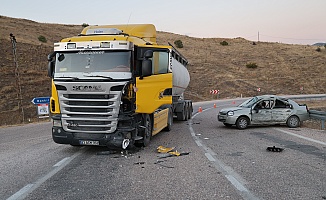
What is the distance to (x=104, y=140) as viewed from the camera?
8.19m

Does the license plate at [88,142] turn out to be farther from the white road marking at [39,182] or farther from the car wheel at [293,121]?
the car wheel at [293,121]

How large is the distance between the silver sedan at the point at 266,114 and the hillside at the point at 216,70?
50.7 ft

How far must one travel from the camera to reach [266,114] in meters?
14.2

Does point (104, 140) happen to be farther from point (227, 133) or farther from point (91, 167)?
point (227, 133)

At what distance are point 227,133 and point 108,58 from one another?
658cm

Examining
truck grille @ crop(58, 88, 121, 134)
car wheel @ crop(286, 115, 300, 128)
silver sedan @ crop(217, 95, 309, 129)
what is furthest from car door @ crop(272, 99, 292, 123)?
truck grille @ crop(58, 88, 121, 134)

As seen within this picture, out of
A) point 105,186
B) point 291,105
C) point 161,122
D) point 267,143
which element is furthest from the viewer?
point 291,105

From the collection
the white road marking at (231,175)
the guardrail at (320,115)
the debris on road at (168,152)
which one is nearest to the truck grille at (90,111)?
the debris on road at (168,152)

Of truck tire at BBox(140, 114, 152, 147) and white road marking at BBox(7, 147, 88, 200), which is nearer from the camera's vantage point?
white road marking at BBox(7, 147, 88, 200)

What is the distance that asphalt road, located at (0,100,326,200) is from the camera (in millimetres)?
5367

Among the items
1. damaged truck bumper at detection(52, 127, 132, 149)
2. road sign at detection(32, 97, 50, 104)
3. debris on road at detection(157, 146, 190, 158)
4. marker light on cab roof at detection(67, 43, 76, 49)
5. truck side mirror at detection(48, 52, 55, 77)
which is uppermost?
marker light on cab roof at detection(67, 43, 76, 49)

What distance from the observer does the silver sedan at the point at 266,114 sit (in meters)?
14.1

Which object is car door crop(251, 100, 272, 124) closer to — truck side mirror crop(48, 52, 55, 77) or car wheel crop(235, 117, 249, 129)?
car wheel crop(235, 117, 249, 129)

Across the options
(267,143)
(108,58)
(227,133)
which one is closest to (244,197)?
(108,58)
